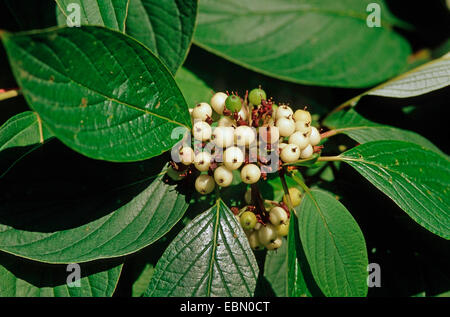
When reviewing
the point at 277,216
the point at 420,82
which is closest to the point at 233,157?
the point at 277,216

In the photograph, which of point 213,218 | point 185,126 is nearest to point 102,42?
point 185,126

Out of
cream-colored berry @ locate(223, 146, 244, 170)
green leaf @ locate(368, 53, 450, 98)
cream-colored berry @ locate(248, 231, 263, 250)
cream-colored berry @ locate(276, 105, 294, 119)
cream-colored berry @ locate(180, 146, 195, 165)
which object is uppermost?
green leaf @ locate(368, 53, 450, 98)

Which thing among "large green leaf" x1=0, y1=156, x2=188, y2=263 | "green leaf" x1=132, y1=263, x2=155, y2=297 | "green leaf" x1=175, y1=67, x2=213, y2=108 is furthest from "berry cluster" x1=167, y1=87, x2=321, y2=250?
"green leaf" x1=132, y1=263, x2=155, y2=297

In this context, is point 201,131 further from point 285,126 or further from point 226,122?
point 285,126

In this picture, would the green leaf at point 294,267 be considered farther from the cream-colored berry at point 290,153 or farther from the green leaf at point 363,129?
the green leaf at point 363,129

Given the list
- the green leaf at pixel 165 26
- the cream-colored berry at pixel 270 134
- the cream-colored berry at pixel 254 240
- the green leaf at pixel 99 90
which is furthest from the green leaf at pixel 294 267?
the green leaf at pixel 165 26

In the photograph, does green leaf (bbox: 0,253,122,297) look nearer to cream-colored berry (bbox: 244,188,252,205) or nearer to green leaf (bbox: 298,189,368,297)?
cream-colored berry (bbox: 244,188,252,205)

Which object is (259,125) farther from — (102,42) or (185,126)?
(102,42)

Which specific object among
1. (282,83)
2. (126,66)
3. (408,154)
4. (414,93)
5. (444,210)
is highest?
(282,83)
